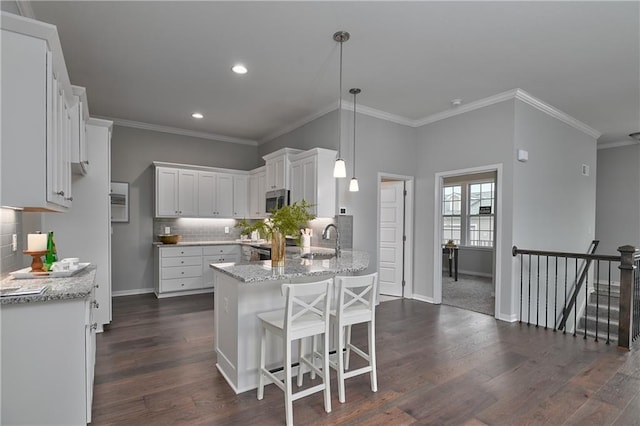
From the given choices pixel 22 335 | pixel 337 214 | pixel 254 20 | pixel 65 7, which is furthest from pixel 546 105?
pixel 22 335

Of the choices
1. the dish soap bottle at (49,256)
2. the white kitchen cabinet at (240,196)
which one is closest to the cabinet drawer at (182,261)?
the white kitchen cabinet at (240,196)

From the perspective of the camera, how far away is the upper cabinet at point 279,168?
543cm

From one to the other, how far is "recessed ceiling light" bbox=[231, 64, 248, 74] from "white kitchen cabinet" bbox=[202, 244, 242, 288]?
3303 millimetres

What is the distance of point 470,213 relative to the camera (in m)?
8.73

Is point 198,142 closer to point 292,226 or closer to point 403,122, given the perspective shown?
point 403,122

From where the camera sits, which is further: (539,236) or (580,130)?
(580,130)

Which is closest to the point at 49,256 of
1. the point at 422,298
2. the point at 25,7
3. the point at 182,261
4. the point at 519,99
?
the point at 25,7

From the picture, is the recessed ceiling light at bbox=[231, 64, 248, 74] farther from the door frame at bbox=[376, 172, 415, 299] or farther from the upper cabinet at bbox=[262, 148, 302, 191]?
the door frame at bbox=[376, 172, 415, 299]

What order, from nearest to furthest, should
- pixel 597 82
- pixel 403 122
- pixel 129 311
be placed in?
pixel 597 82 → pixel 129 311 → pixel 403 122

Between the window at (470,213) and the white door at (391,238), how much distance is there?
2717mm

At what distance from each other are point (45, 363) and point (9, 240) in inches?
49.0

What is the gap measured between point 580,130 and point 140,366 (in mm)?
7351

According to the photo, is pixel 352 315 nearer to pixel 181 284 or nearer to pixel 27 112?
pixel 27 112

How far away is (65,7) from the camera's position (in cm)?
→ 277
